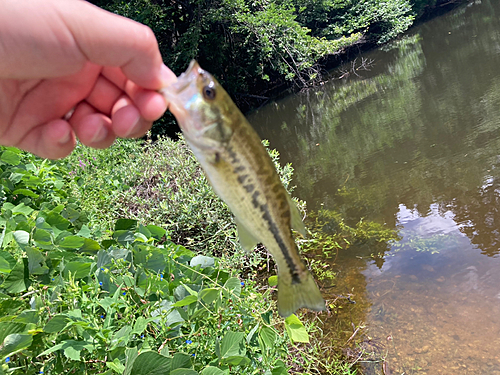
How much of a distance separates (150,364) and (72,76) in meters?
1.25

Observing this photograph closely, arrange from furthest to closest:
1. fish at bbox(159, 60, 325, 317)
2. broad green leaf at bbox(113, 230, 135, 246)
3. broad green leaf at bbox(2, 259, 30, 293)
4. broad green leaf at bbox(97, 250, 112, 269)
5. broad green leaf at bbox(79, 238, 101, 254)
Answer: broad green leaf at bbox(113, 230, 135, 246) < broad green leaf at bbox(79, 238, 101, 254) < broad green leaf at bbox(97, 250, 112, 269) < broad green leaf at bbox(2, 259, 30, 293) < fish at bbox(159, 60, 325, 317)

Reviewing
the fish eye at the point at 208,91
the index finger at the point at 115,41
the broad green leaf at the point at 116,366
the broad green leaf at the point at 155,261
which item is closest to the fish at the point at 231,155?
the fish eye at the point at 208,91

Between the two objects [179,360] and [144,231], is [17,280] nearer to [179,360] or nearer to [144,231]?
[144,231]

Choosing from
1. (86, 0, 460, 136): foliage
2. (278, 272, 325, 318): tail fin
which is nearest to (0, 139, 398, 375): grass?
(278, 272, 325, 318): tail fin

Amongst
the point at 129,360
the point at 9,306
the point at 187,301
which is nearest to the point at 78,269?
the point at 9,306

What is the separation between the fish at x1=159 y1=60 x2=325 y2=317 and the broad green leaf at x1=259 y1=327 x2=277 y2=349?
2.49 ft

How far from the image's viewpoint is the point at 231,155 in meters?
1.25

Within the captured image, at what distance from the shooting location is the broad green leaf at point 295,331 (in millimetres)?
1951

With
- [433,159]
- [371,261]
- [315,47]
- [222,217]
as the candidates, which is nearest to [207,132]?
[222,217]

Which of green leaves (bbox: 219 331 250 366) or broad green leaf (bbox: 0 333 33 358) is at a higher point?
broad green leaf (bbox: 0 333 33 358)

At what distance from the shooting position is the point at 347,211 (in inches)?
271

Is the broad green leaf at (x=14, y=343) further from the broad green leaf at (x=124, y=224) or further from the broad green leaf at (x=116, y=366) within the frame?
the broad green leaf at (x=124, y=224)

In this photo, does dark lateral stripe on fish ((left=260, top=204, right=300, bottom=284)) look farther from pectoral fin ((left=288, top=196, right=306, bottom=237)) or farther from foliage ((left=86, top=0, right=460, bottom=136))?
foliage ((left=86, top=0, right=460, bottom=136))

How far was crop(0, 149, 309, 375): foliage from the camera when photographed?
5.02 feet
